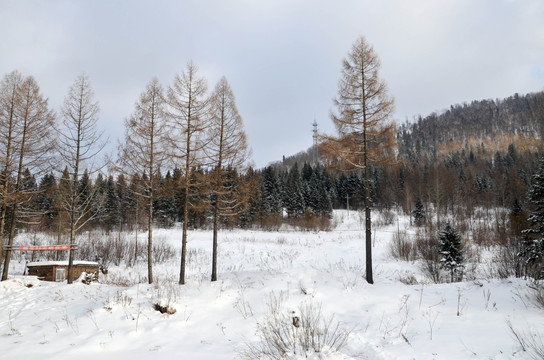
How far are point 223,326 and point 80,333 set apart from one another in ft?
10.1

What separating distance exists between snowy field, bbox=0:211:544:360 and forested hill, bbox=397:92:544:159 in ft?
309

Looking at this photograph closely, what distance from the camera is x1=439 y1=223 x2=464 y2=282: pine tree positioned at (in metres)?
17.3

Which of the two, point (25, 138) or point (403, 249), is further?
point (403, 249)

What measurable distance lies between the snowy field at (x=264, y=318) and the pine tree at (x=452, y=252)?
899 centimetres

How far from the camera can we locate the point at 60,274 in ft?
63.0

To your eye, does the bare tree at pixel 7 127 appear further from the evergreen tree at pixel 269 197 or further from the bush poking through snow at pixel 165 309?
the evergreen tree at pixel 269 197

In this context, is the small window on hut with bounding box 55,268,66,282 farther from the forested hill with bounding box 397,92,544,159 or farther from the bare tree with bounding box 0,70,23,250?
the forested hill with bounding box 397,92,544,159

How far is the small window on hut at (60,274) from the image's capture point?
62.4 ft

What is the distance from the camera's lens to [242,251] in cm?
2639

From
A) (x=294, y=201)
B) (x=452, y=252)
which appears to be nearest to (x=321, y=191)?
(x=294, y=201)

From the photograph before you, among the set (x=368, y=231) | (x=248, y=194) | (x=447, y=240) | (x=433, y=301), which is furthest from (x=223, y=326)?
(x=447, y=240)

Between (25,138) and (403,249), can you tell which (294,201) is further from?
(25,138)

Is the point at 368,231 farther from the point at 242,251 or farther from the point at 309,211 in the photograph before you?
the point at 309,211

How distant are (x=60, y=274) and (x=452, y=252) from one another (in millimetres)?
23159
